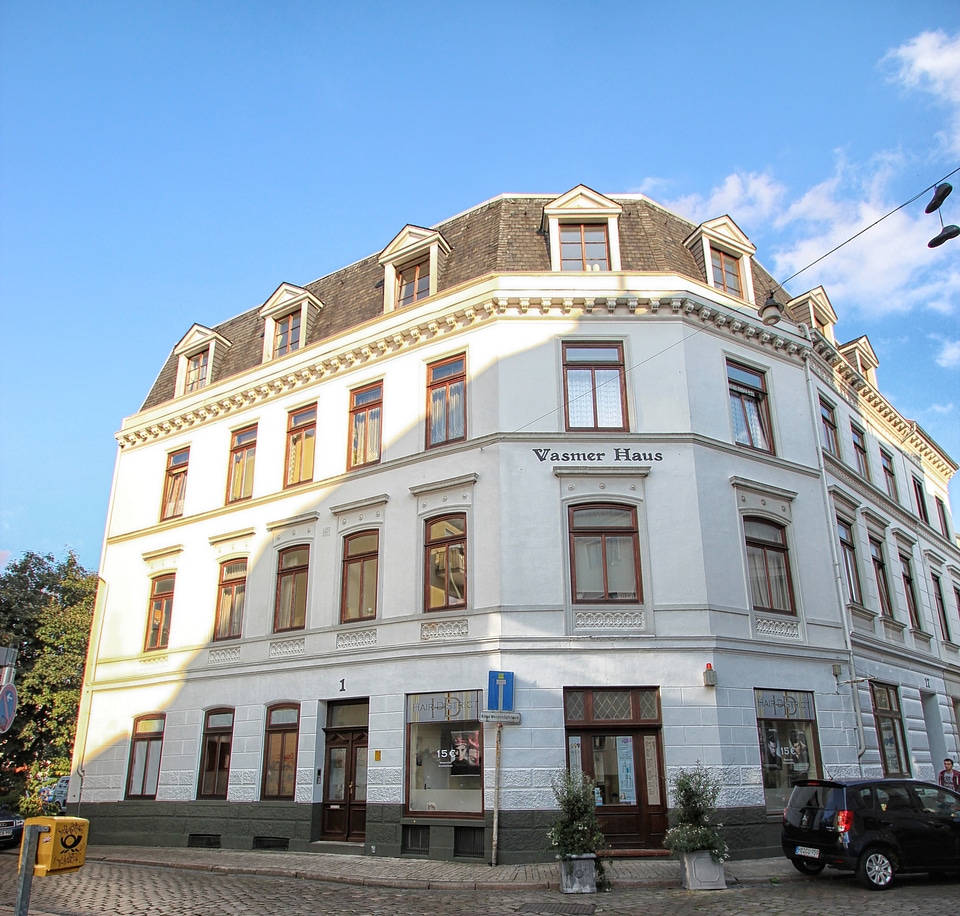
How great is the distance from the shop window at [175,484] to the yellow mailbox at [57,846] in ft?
60.7

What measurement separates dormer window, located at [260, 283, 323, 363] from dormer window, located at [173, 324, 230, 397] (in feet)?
8.37

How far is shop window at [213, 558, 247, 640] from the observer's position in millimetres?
22000

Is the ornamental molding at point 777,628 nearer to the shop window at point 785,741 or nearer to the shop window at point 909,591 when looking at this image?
the shop window at point 785,741

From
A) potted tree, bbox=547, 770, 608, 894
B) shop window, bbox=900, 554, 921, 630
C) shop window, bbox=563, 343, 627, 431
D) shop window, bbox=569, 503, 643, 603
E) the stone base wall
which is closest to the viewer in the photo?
potted tree, bbox=547, 770, 608, 894

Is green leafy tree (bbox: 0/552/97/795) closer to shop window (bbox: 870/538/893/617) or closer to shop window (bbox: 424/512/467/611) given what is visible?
shop window (bbox: 424/512/467/611)

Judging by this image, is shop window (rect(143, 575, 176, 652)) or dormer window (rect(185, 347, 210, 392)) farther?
dormer window (rect(185, 347, 210, 392))

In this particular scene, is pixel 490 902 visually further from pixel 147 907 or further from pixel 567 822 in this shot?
pixel 147 907

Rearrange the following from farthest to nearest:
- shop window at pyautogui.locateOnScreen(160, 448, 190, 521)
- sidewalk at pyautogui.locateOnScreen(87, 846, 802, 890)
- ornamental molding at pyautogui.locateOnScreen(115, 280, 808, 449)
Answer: shop window at pyautogui.locateOnScreen(160, 448, 190, 521)
ornamental molding at pyautogui.locateOnScreen(115, 280, 808, 449)
sidewalk at pyautogui.locateOnScreen(87, 846, 802, 890)

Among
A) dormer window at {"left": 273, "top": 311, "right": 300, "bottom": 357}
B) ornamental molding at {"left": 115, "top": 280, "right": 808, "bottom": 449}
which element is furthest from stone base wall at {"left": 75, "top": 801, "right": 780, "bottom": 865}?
dormer window at {"left": 273, "top": 311, "right": 300, "bottom": 357}

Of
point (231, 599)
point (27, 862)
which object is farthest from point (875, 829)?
point (231, 599)

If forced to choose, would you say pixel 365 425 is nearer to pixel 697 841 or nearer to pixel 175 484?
pixel 175 484

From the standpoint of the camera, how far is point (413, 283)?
71.9 ft

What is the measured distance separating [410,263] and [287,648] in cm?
1035

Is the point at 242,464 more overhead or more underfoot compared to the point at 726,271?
more underfoot
